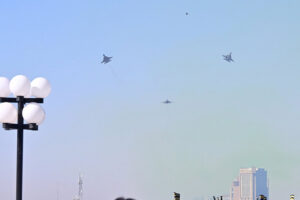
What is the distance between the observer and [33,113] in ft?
72.6

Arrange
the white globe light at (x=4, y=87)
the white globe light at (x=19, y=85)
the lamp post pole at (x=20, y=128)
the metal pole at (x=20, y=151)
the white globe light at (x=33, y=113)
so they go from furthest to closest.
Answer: the white globe light at (x=4, y=87)
the white globe light at (x=19, y=85)
the white globe light at (x=33, y=113)
the lamp post pole at (x=20, y=128)
the metal pole at (x=20, y=151)

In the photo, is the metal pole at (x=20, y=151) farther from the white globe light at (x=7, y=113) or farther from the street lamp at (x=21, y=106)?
the white globe light at (x=7, y=113)

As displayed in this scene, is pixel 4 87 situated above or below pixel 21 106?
above

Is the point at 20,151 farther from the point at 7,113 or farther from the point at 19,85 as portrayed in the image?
the point at 19,85

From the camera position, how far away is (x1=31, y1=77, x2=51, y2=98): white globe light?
22656 mm

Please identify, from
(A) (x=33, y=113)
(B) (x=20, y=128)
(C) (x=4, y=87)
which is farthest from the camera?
(C) (x=4, y=87)

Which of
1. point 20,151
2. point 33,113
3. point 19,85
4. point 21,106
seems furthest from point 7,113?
point 20,151

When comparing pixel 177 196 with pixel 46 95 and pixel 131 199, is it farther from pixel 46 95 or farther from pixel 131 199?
pixel 131 199

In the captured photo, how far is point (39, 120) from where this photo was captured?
22297 mm

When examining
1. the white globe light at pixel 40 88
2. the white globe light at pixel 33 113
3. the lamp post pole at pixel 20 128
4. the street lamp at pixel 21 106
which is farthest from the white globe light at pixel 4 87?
the white globe light at pixel 33 113

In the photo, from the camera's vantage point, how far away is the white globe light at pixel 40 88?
22.7 metres

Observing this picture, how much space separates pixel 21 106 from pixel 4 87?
0.69 meters

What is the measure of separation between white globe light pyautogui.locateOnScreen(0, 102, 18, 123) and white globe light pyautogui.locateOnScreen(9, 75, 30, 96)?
0.42 m

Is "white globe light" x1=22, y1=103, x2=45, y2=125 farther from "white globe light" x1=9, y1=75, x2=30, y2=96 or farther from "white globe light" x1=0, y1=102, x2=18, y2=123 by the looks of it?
"white globe light" x1=9, y1=75, x2=30, y2=96
